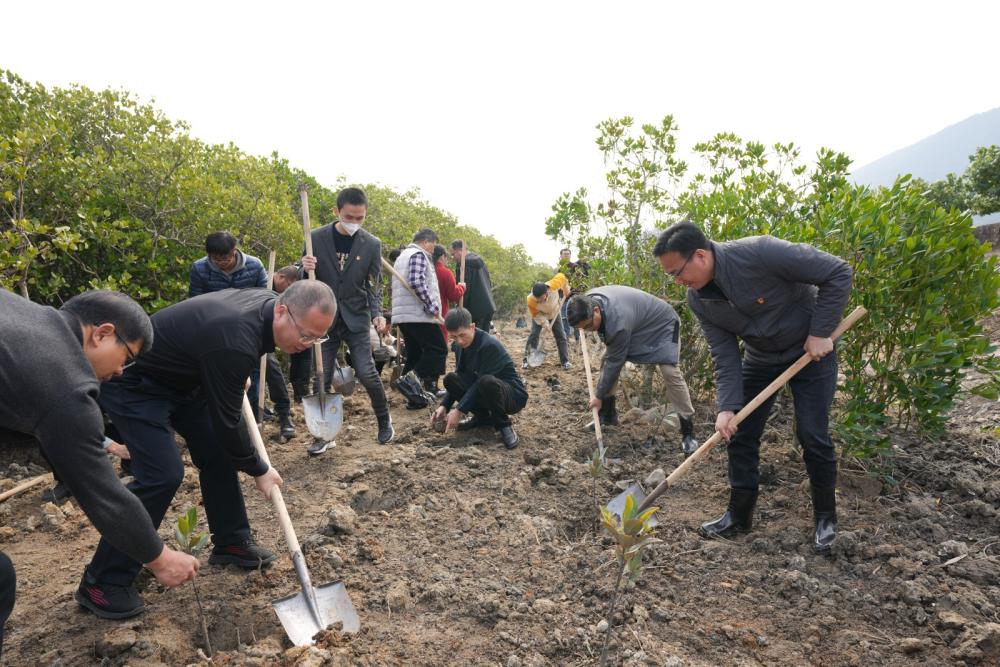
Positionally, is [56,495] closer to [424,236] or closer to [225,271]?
[225,271]

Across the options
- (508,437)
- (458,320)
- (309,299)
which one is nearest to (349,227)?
(458,320)

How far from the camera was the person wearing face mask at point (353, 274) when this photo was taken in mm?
4762

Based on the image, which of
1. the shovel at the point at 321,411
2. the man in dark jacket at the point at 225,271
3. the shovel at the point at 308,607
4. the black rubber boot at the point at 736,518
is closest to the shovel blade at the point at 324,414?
the shovel at the point at 321,411

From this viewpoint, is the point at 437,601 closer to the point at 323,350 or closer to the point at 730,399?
the point at 730,399

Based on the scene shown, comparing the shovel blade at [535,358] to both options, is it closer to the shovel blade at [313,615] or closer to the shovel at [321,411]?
the shovel at [321,411]

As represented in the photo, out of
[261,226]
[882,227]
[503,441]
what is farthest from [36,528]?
[882,227]

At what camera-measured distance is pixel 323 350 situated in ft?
16.6

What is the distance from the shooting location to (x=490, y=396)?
4.78 meters

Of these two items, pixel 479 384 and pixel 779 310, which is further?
pixel 479 384

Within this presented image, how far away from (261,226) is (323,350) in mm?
2323

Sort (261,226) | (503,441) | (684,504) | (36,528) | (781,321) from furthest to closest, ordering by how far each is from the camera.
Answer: (261,226)
(503,441)
(684,504)
(36,528)
(781,321)

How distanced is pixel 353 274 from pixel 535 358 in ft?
14.6

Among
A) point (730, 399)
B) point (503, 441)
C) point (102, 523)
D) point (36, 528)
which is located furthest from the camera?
point (503, 441)

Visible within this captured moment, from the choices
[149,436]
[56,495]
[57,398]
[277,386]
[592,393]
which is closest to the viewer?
[57,398]
